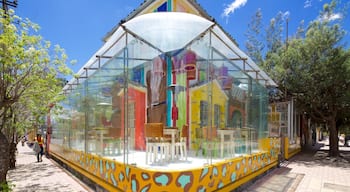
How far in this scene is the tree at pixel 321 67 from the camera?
41.0 feet

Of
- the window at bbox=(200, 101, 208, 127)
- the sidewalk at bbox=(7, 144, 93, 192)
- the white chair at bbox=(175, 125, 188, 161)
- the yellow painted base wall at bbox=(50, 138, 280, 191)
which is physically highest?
the window at bbox=(200, 101, 208, 127)

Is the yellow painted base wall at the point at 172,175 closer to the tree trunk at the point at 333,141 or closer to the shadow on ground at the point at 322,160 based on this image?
the shadow on ground at the point at 322,160

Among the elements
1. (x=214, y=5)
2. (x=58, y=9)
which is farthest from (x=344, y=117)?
(x=58, y=9)

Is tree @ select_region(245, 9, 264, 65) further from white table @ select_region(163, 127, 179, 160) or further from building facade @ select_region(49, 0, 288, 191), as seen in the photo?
white table @ select_region(163, 127, 179, 160)

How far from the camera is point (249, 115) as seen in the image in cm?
736

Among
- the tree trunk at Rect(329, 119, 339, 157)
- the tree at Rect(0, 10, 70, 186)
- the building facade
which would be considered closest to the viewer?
the tree at Rect(0, 10, 70, 186)

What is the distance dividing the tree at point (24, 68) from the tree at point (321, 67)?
11311 mm

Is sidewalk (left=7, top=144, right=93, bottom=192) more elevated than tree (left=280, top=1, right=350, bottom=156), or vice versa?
tree (left=280, top=1, right=350, bottom=156)

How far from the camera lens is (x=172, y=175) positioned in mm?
4117

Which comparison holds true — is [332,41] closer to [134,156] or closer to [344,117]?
[344,117]

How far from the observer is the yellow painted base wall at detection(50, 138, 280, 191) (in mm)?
4121


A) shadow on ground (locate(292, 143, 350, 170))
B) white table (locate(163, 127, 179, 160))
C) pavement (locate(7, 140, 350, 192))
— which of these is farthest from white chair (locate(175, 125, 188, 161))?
shadow on ground (locate(292, 143, 350, 170))

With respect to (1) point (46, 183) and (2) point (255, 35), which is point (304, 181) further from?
(2) point (255, 35)

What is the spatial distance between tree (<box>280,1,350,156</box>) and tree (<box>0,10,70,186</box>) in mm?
11311
